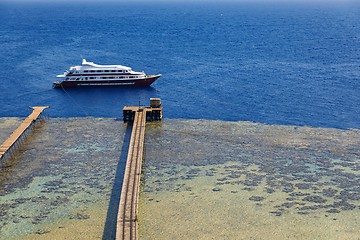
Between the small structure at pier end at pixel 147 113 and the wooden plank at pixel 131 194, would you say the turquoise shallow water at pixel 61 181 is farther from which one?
the wooden plank at pixel 131 194

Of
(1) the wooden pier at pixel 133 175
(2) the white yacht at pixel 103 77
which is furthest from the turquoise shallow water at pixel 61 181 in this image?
(2) the white yacht at pixel 103 77

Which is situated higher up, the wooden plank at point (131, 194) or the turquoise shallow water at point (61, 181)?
the wooden plank at point (131, 194)

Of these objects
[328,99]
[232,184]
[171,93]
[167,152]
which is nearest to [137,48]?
[171,93]

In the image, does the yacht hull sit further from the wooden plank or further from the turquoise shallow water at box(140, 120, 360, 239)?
the wooden plank

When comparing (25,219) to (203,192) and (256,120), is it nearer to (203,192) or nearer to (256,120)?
(203,192)

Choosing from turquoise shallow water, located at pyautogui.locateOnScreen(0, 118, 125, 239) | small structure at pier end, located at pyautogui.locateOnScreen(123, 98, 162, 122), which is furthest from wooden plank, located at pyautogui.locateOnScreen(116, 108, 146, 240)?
small structure at pier end, located at pyautogui.locateOnScreen(123, 98, 162, 122)

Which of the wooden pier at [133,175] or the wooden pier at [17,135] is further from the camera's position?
the wooden pier at [17,135]

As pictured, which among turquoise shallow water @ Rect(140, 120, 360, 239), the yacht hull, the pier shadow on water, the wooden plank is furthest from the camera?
the yacht hull

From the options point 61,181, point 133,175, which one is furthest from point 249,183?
point 61,181
